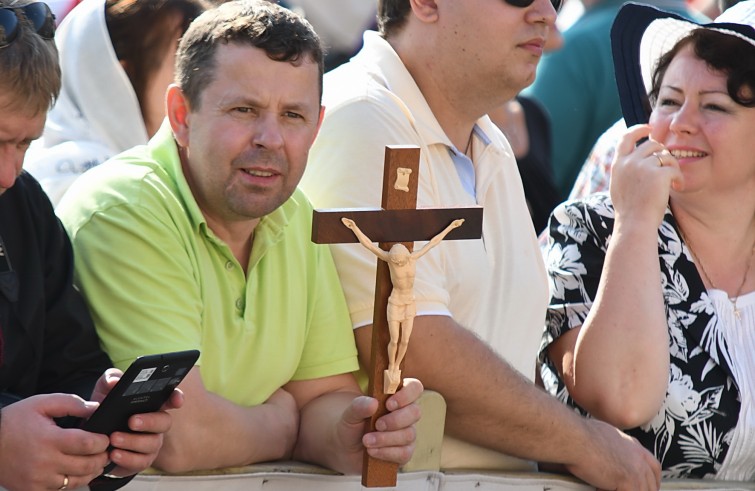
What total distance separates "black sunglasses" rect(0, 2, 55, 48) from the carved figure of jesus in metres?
0.85

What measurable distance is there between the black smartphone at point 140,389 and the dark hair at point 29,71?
0.63 metres

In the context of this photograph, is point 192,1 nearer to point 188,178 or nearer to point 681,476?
point 188,178

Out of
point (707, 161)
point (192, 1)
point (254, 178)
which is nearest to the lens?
point (254, 178)

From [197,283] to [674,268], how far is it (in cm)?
173

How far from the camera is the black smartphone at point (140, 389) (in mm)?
2578

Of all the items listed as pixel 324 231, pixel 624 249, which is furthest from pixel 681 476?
pixel 324 231

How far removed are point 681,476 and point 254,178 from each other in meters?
1.69

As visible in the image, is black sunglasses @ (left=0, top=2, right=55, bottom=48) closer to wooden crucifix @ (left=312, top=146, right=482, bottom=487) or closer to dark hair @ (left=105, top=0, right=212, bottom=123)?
wooden crucifix @ (left=312, top=146, right=482, bottom=487)

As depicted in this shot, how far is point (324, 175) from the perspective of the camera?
3.51m

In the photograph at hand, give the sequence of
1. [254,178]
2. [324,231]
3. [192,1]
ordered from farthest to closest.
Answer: [192,1]
[254,178]
[324,231]

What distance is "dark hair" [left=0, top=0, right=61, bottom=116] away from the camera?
8.91ft

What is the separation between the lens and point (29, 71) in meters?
2.75

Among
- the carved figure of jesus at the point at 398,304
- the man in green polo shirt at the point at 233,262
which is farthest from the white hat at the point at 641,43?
the carved figure of jesus at the point at 398,304

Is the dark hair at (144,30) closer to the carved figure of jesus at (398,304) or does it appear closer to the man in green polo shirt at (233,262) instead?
the man in green polo shirt at (233,262)
